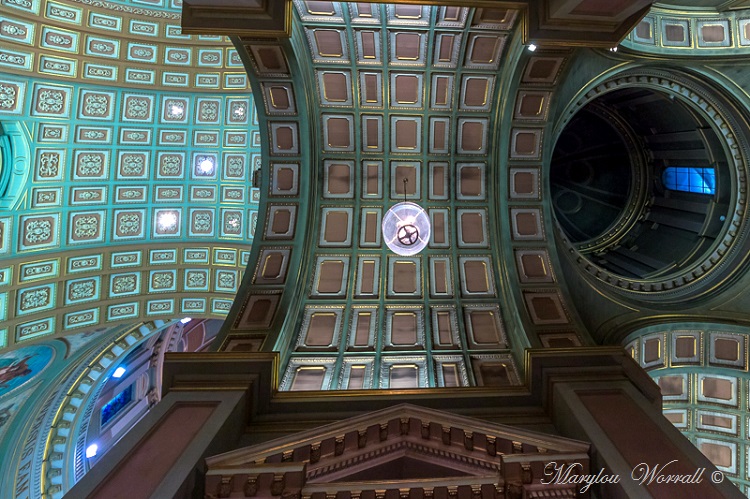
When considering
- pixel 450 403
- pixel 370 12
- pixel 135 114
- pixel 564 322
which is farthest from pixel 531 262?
pixel 135 114

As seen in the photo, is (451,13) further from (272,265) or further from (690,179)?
(690,179)

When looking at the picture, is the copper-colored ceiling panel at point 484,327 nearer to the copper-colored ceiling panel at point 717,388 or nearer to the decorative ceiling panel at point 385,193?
the decorative ceiling panel at point 385,193

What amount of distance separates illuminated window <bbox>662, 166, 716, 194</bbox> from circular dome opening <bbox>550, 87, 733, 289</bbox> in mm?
25

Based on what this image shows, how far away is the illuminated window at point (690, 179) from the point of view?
1201 cm

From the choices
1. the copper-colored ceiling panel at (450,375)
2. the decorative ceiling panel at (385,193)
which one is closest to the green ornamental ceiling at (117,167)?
the decorative ceiling panel at (385,193)

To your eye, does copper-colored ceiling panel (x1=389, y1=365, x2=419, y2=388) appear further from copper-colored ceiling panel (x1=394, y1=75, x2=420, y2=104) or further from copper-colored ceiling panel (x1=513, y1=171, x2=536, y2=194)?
copper-colored ceiling panel (x1=394, y1=75, x2=420, y2=104)

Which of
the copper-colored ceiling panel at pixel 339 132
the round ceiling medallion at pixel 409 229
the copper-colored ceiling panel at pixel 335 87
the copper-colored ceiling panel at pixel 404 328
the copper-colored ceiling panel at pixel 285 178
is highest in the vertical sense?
the copper-colored ceiling panel at pixel 335 87

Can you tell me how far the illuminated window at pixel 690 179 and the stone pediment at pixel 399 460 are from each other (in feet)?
29.2

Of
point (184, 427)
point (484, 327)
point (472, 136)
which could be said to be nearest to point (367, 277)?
point (484, 327)

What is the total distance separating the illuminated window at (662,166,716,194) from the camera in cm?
1201

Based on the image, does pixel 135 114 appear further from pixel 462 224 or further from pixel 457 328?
pixel 457 328

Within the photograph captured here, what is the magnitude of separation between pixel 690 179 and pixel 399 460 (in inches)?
433

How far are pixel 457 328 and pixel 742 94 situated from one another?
7.76 metres

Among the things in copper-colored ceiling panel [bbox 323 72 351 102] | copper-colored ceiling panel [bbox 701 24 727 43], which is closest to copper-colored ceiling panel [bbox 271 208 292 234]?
copper-colored ceiling panel [bbox 323 72 351 102]
